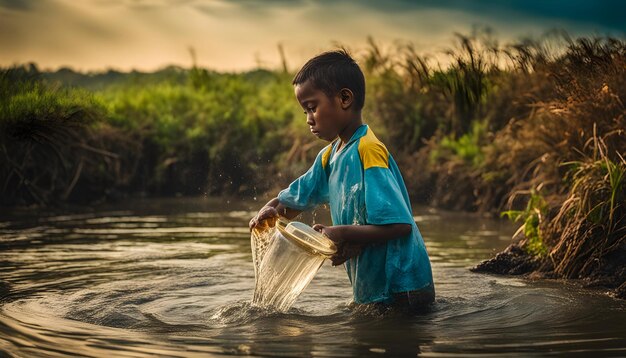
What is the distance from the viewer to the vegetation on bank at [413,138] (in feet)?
25.8

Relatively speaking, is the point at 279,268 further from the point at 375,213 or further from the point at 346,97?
the point at 346,97

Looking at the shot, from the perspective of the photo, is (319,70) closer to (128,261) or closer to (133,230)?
(128,261)

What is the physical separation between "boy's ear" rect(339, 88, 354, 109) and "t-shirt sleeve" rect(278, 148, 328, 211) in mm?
437

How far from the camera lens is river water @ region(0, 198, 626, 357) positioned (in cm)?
494

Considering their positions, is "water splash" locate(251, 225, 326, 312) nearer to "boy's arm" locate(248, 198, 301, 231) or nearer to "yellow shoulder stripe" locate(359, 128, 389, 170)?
"boy's arm" locate(248, 198, 301, 231)

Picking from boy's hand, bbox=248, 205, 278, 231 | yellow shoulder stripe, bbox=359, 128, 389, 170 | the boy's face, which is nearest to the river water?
boy's hand, bbox=248, 205, 278, 231

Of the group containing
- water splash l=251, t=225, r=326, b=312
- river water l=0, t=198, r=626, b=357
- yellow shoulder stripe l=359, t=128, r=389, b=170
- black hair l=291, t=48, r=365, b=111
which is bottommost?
river water l=0, t=198, r=626, b=357

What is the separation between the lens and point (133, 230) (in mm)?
10891

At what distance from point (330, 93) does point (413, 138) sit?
29.9 ft

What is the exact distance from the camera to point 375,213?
209 inches

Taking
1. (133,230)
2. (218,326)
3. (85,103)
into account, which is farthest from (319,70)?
(133,230)

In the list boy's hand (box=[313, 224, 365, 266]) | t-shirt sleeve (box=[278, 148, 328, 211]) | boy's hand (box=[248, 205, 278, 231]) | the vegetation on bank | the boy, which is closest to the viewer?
boy's hand (box=[313, 224, 365, 266])

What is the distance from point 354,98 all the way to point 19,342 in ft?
7.36

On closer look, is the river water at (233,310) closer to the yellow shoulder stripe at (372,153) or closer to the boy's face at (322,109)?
the yellow shoulder stripe at (372,153)
